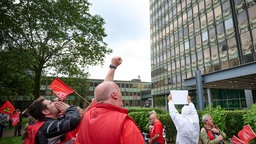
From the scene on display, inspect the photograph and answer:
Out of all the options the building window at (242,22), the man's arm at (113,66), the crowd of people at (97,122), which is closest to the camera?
the crowd of people at (97,122)

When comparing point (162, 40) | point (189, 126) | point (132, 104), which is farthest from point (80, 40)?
point (132, 104)

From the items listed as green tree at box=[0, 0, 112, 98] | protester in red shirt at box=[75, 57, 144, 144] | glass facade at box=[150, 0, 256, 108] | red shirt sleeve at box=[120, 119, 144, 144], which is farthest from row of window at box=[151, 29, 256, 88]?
red shirt sleeve at box=[120, 119, 144, 144]

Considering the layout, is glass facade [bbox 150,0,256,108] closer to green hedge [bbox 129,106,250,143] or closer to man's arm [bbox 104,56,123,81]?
green hedge [bbox 129,106,250,143]

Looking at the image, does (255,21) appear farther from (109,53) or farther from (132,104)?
(132,104)

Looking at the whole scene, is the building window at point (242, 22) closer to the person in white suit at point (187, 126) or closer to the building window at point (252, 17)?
the building window at point (252, 17)

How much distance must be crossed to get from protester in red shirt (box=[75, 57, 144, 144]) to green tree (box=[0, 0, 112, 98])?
15.1m

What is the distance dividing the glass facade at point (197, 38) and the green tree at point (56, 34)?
58.8ft

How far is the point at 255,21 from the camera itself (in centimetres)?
2605

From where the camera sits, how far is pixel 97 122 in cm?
180

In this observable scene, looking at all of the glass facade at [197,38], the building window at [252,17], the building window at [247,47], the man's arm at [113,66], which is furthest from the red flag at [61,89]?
the building window at [252,17]

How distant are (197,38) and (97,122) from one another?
38.6 meters

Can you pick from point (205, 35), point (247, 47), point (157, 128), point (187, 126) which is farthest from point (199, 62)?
point (187, 126)

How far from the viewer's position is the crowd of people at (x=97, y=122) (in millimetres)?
1668

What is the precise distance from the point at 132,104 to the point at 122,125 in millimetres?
79153
